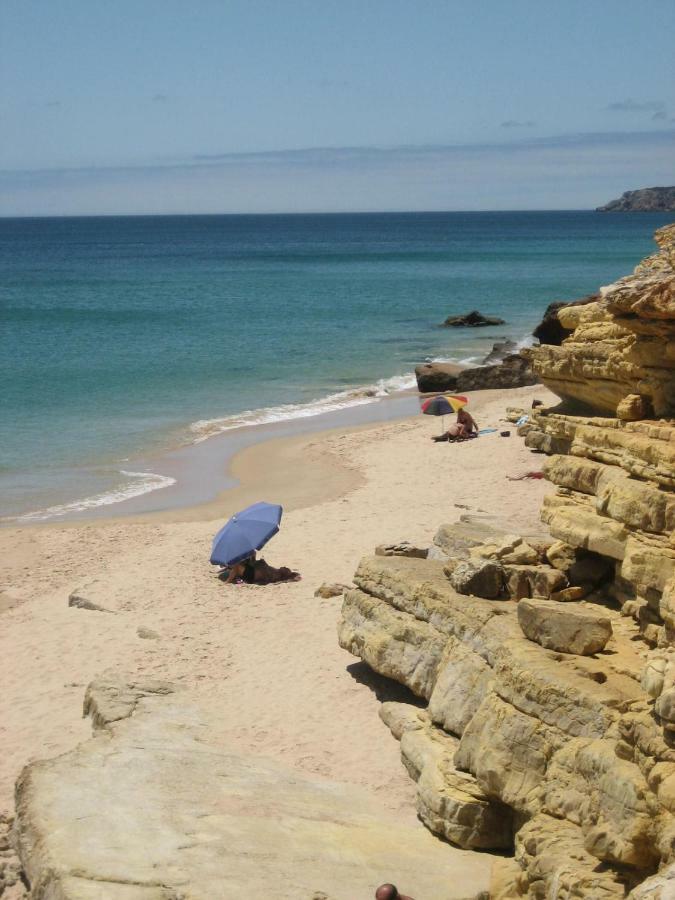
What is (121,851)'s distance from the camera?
793 centimetres

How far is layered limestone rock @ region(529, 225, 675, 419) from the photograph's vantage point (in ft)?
29.5

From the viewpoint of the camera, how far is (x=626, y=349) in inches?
382

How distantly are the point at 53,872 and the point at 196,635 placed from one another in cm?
644

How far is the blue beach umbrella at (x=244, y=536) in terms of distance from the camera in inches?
639

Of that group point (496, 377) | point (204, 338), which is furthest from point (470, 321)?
point (496, 377)

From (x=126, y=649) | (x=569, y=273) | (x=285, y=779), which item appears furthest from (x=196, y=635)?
(x=569, y=273)

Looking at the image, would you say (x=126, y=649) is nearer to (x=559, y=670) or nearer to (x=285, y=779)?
(x=285, y=779)

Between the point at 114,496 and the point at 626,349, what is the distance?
15.5m

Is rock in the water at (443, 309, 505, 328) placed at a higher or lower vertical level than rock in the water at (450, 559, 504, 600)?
lower

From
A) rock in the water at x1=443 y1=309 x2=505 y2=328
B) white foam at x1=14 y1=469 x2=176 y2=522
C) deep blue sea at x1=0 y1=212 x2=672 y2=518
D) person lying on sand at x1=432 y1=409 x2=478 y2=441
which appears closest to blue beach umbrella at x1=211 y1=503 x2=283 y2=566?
white foam at x1=14 y1=469 x2=176 y2=522

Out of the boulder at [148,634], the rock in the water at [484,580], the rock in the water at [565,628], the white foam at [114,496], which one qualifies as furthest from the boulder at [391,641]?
the white foam at [114,496]

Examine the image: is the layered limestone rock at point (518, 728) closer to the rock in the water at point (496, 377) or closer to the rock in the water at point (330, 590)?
the rock in the water at point (330, 590)

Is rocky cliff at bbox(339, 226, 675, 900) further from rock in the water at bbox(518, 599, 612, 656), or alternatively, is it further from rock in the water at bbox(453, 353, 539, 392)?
rock in the water at bbox(453, 353, 539, 392)

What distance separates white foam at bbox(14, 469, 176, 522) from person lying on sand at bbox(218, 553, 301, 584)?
270 inches
